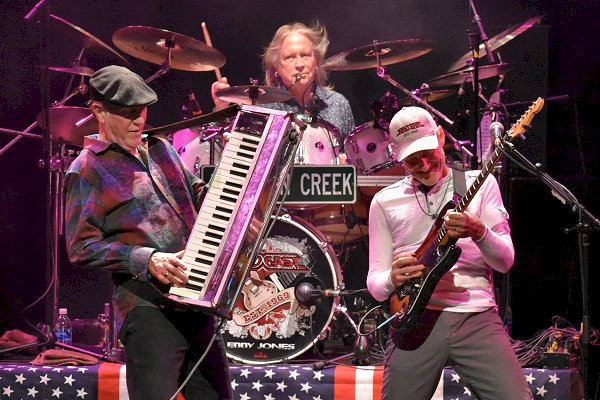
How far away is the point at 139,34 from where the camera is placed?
716 cm

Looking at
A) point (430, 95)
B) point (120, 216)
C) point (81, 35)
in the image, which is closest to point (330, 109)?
point (430, 95)

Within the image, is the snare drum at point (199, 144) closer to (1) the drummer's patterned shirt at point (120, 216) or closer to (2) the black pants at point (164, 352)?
(1) the drummer's patterned shirt at point (120, 216)

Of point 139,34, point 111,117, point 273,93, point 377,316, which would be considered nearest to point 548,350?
point 377,316

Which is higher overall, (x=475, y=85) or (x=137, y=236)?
(x=475, y=85)

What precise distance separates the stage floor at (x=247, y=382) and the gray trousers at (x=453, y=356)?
1.34m

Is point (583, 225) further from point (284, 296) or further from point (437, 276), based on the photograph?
point (284, 296)

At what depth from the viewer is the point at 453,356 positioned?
4445mm

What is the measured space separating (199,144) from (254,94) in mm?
630

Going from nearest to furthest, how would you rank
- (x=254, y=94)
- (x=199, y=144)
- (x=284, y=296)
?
(x=284, y=296) → (x=254, y=94) → (x=199, y=144)

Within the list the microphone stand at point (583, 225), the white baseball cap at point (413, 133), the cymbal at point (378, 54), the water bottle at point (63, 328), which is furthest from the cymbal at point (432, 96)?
the water bottle at point (63, 328)

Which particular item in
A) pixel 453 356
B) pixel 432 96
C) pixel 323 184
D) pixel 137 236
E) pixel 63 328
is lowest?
pixel 63 328

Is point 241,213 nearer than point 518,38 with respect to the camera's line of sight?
Yes

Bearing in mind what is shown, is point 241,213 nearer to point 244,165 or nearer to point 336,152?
point 244,165

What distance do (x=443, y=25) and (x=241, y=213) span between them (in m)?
5.34
